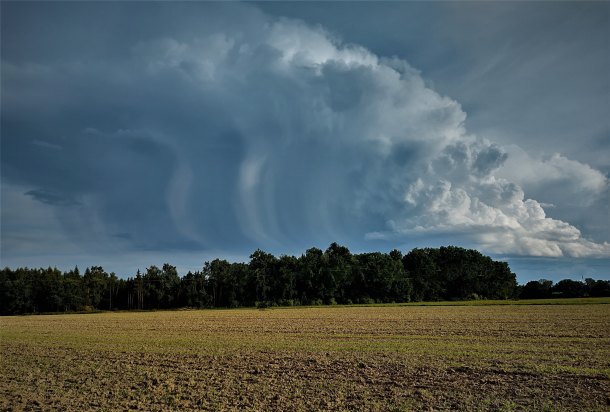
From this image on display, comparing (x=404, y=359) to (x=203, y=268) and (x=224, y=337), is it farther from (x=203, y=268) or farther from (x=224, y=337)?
(x=203, y=268)

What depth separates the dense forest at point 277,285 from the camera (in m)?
120

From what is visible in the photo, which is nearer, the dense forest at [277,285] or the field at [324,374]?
the field at [324,374]

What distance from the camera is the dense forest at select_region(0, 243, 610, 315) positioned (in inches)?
4717

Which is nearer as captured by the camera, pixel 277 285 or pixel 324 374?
pixel 324 374

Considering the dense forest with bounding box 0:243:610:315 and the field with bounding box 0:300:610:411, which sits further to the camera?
the dense forest with bounding box 0:243:610:315

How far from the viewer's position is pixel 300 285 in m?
121

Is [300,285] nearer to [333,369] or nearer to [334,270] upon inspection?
[334,270]

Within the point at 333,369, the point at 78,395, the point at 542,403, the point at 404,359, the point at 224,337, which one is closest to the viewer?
the point at 542,403

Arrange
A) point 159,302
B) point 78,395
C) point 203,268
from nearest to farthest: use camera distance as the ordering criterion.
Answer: point 78,395
point 159,302
point 203,268

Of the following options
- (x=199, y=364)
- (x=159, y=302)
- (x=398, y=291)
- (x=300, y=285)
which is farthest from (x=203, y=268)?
(x=199, y=364)

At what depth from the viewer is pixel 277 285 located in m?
121

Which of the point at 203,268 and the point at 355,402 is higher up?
the point at 203,268

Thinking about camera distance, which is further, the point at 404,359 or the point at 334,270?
the point at 334,270

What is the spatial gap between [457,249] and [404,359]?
147m
